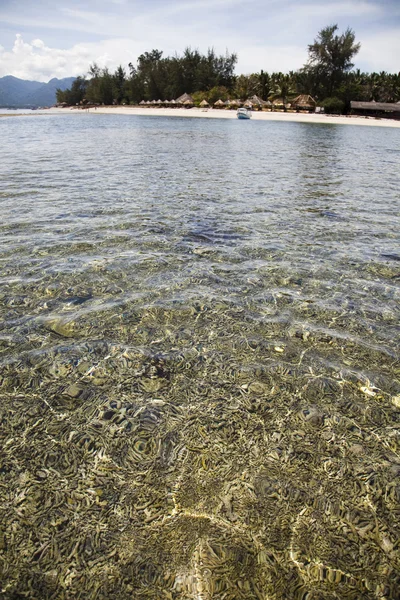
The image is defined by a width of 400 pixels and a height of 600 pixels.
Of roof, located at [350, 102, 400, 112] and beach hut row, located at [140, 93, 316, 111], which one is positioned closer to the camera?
roof, located at [350, 102, 400, 112]

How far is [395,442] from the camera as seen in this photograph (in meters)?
3.59

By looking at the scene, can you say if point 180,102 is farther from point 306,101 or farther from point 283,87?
point 306,101

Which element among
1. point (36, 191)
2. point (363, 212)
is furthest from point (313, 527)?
point (36, 191)

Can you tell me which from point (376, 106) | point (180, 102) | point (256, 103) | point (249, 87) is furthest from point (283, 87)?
point (180, 102)

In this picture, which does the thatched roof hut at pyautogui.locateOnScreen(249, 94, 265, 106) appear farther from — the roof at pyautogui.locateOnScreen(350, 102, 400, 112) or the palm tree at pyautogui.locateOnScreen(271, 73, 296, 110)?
the roof at pyautogui.locateOnScreen(350, 102, 400, 112)

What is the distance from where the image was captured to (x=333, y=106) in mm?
88312

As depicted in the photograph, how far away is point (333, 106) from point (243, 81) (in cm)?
3549

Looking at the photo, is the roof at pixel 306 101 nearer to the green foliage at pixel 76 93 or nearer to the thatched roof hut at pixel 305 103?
the thatched roof hut at pixel 305 103

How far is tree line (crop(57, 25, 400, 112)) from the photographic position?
92.3 meters

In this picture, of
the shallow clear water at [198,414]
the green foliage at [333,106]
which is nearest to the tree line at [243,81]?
the green foliage at [333,106]

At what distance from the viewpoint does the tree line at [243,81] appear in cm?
9231

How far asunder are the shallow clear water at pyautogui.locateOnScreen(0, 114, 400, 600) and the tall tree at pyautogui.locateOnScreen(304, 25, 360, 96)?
108m

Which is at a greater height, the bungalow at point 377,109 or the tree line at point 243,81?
the tree line at point 243,81

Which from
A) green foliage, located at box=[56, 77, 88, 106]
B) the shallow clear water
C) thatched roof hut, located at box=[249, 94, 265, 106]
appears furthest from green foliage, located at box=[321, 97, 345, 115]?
green foliage, located at box=[56, 77, 88, 106]
